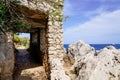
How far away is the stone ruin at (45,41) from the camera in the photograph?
1219 centimetres

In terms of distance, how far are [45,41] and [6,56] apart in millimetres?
2071

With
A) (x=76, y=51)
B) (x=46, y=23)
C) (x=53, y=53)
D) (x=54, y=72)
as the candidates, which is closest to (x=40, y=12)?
(x=46, y=23)

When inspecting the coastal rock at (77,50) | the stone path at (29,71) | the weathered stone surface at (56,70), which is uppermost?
the coastal rock at (77,50)

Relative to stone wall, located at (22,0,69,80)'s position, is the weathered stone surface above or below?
below

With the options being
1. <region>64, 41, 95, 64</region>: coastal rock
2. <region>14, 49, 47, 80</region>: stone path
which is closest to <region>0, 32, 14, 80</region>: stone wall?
<region>14, 49, 47, 80</region>: stone path

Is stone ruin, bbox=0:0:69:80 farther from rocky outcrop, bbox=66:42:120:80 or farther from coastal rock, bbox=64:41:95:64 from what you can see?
coastal rock, bbox=64:41:95:64

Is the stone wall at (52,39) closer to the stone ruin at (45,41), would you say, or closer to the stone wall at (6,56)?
the stone ruin at (45,41)

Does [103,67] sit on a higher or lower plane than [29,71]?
higher

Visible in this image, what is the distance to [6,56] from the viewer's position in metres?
12.4

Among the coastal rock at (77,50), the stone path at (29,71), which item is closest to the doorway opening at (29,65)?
the stone path at (29,71)

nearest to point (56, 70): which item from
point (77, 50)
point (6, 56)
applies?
point (6, 56)

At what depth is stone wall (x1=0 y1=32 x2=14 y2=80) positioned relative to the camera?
12227 mm

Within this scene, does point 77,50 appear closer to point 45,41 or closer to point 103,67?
point 45,41

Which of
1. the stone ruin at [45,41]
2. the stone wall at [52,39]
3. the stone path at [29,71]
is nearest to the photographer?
the stone ruin at [45,41]
